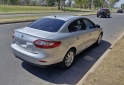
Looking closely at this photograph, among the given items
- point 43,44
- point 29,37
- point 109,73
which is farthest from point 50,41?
point 109,73

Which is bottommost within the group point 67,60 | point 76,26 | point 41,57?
point 67,60

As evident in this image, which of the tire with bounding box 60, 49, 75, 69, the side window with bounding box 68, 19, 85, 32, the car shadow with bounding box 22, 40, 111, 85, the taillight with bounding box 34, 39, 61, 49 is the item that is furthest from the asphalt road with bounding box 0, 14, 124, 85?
the side window with bounding box 68, 19, 85, 32

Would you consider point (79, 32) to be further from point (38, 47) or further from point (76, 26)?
point (38, 47)

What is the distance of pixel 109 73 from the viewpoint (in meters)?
3.99

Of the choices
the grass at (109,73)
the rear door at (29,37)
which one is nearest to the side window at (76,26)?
the rear door at (29,37)

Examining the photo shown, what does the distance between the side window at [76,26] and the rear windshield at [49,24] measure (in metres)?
0.31

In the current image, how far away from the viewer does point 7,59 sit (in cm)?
482

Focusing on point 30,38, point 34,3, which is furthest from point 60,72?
point 34,3

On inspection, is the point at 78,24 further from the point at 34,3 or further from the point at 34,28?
the point at 34,3

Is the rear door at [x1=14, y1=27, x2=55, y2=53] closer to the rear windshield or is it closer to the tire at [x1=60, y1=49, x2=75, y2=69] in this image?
the rear windshield

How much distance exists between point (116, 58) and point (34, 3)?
101280mm

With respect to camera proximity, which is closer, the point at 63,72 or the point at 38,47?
the point at 38,47

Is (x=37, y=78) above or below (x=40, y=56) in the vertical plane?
below

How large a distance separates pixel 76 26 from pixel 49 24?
0.96 metres
